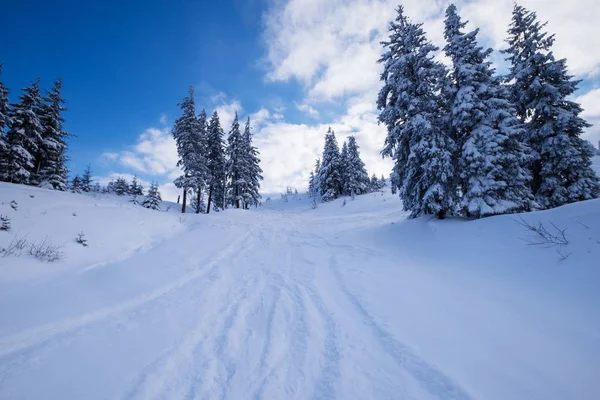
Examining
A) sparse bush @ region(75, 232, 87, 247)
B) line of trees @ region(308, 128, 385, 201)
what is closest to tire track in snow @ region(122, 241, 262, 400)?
sparse bush @ region(75, 232, 87, 247)

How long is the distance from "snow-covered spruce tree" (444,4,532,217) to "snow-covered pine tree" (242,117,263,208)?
86.2 feet

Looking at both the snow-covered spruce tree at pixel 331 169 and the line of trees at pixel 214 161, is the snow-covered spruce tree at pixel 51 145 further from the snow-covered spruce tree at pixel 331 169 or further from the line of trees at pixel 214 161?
the snow-covered spruce tree at pixel 331 169

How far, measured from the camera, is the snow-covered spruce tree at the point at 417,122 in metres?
10.5

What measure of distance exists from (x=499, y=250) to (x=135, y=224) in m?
13.6

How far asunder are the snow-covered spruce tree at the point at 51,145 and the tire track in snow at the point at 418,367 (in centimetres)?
2850

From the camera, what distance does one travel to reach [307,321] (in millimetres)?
3998

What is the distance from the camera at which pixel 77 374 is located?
272 cm

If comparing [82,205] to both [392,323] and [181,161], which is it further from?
[181,161]

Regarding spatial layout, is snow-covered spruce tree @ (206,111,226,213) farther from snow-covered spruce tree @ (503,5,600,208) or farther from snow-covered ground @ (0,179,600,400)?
snow-covered spruce tree @ (503,5,600,208)

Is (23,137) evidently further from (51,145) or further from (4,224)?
(4,224)

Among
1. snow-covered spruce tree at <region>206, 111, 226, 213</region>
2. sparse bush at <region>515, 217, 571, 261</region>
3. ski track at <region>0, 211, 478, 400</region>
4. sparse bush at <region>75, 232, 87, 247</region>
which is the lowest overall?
ski track at <region>0, 211, 478, 400</region>

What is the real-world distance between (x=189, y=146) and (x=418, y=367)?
1078 inches

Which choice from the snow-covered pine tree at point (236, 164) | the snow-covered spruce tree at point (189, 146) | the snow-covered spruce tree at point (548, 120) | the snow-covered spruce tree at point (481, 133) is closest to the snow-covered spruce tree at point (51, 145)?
the snow-covered spruce tree at point (189, 146)

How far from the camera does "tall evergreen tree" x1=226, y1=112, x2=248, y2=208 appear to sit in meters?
31.6
